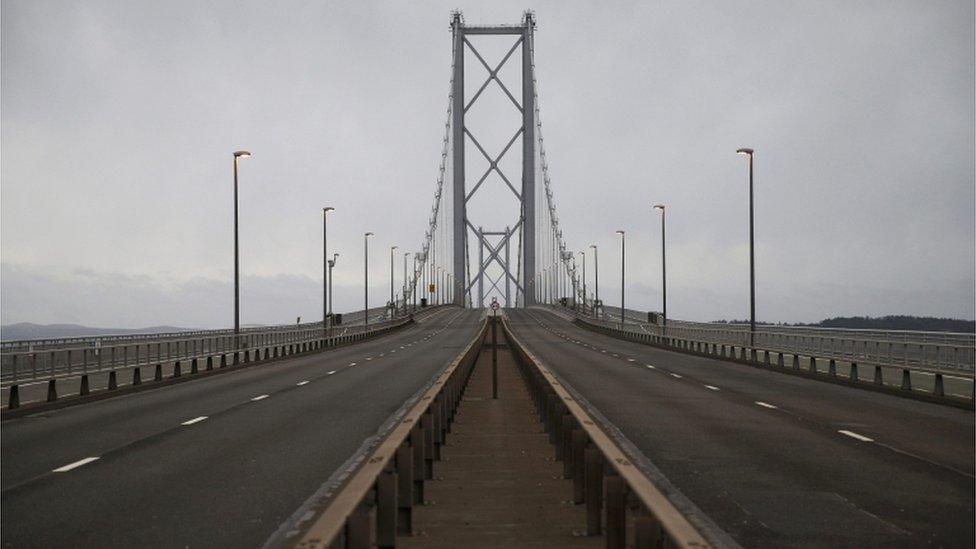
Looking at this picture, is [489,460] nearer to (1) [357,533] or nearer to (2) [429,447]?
(2) [429,447]

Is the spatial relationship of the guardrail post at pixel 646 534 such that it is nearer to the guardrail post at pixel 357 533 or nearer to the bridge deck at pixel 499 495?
the guardrail post at pixel 357 533

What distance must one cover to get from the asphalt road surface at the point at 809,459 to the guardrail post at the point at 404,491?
2526 mm

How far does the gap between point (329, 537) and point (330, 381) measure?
28283 millimetres

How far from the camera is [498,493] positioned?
11.2m

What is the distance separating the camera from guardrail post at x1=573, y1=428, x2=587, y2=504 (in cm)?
1005

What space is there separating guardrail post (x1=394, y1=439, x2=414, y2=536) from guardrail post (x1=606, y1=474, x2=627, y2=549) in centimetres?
210

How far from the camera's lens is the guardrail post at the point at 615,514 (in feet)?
22.8

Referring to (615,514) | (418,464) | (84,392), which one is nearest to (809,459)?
(418,464)

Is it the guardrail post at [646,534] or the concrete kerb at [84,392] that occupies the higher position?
the guardrail post at [646,534]

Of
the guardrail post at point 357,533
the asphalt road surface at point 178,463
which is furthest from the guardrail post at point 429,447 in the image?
the guardrail post at point 357,533

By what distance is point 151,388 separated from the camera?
31516mm

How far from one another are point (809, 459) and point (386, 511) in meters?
8.31

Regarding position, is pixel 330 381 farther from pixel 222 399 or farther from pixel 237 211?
pixel 237 211

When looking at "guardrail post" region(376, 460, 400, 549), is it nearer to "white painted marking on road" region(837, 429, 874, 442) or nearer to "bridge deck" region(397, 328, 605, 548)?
"bridge deck" region(397, 328, 605, 548)
